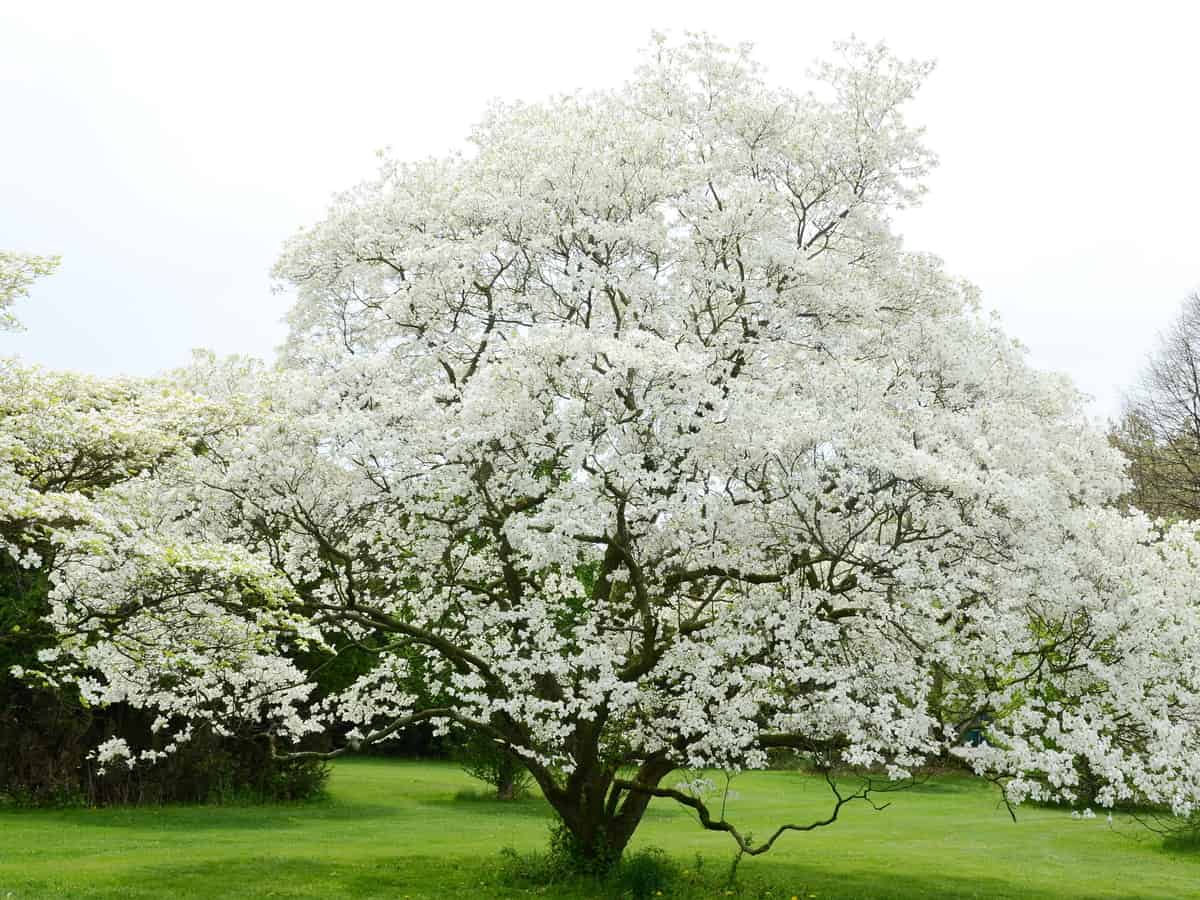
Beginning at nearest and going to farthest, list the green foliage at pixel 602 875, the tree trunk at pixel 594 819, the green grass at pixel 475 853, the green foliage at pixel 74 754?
the green foliage at pixel 602 875 → the tree trunk at pixel 594 819 → the green grass at pixel 475 853 → the green foliage at pixel 74 754

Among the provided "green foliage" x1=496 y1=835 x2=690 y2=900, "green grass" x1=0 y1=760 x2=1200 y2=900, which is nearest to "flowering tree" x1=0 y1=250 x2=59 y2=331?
"green grass" x1=0 y1=760 x2=1200 y2=900

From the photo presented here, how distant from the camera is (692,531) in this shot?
15219mm

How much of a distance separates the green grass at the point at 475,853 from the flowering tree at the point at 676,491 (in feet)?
9.50

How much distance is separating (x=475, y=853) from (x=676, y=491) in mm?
11389

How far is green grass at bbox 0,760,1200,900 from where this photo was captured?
17.7 metres

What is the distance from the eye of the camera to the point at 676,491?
14.5 m

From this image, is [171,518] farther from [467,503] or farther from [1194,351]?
[1194,351]

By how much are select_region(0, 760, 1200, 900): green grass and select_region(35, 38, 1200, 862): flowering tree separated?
114 inches

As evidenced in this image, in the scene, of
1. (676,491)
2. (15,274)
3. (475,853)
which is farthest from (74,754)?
(676,491)

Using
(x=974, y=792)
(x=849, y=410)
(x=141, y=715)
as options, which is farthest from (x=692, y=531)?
(x=974, y=792)

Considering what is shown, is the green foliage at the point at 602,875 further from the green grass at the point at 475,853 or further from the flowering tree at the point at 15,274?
the flowering tree at the point at 15,274

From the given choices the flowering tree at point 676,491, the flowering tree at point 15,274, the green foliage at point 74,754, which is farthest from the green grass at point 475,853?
the flowering tree at point 15,274

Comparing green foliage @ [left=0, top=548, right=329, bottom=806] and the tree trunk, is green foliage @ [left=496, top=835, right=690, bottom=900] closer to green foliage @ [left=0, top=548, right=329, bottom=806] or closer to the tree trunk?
the tree trunk

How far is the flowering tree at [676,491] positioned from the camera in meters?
13.8
